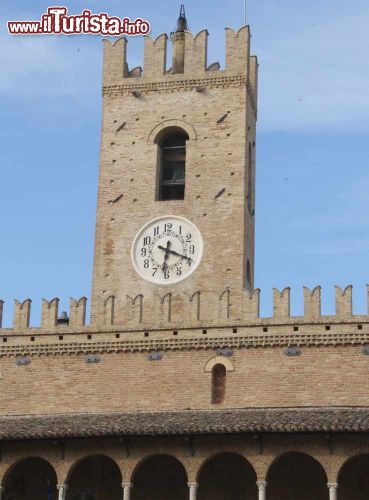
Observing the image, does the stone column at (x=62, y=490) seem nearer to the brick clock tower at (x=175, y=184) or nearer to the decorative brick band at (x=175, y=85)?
the brick clock tower at (x=175, y=184)

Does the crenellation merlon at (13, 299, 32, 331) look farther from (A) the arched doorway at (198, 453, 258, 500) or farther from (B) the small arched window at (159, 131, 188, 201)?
(A) the arched doorway at (198, 453, 258, 500)

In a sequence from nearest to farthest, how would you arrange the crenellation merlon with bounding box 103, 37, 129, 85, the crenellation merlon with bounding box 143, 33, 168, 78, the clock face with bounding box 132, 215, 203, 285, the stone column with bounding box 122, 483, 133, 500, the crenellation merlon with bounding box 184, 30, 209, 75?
1. the stone column with bounding box 122, 483, 133, 500
2. the clock face with bounding box 132, 215, 203, 285
3. the crenellation merlon with bounding box 184, 30, 209, 75
4. the crenellation merlon with bounding box 143, 33, 168, 78
5. the crenellation merlon with bounding box 103, 37, 129, 85

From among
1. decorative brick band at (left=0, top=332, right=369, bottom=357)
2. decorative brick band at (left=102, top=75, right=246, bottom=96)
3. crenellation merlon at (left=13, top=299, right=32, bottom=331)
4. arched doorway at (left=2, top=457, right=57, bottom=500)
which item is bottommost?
arched doorway at (left=2, top=457, right=57, bottom=500)

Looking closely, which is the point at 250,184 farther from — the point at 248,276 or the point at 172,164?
the point at 248,276

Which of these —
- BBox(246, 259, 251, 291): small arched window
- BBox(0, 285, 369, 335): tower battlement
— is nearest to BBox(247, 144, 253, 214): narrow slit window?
BBox(246, 259, 251, 291): small arched window

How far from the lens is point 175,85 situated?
37031mm

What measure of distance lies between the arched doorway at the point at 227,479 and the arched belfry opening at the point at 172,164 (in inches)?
327

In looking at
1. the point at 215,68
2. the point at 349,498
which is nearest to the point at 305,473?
the point at 349,498

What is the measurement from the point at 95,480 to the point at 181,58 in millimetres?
12505

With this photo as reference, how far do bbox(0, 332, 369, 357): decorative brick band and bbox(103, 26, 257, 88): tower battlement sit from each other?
8.04 meters

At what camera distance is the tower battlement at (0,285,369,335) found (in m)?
32.1

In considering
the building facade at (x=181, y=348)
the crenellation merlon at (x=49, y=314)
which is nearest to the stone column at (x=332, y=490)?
the building facade at (x=181, y=348)

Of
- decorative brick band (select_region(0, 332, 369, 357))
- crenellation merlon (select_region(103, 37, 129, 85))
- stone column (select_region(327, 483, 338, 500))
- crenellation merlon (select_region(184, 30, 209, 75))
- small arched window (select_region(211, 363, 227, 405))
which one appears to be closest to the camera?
stone column (select_region(327, 483, 338, 500))

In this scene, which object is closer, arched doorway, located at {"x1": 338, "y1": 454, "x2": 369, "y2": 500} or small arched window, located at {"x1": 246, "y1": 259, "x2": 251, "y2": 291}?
arched doorway, located at {"x1": 338, "y1": 454, "x2": 369, "y2": 500}
